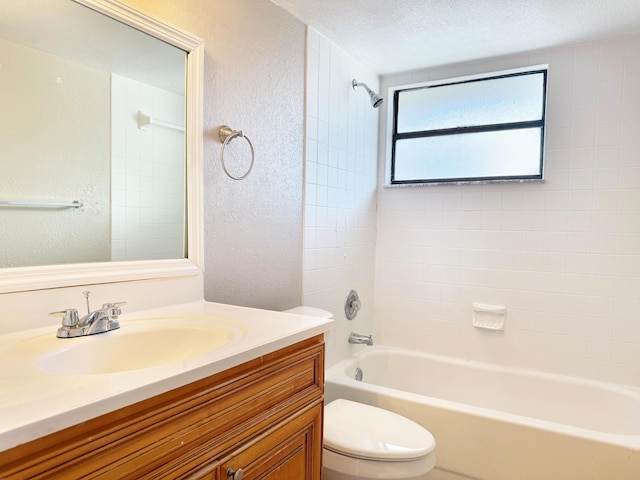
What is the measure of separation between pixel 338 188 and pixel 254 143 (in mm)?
750

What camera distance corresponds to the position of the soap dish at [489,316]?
2.52 meters

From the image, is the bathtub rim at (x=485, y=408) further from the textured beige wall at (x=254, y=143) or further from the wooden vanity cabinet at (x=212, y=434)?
the wooden vanity cabinet at (x=212, y=434)

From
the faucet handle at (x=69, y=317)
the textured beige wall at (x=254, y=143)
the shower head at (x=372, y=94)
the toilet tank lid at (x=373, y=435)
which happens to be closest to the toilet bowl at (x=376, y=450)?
the toilet tank lid at (x=373, y=435)

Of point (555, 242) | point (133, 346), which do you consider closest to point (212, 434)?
point (133, 346)

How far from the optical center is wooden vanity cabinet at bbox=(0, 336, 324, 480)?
2.03ft

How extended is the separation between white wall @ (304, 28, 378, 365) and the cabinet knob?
1.25 m

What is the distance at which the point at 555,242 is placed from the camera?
2.38m

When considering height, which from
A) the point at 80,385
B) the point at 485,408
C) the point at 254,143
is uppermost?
the point at 254,143

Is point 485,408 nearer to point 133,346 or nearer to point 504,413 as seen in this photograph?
point 504,413

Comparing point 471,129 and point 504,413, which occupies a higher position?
point 471,129

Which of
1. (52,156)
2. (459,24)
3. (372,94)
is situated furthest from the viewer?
(372,94)

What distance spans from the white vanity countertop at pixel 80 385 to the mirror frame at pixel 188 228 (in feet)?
0.44

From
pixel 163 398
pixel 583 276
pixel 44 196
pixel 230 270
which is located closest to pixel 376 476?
pixel 230 270

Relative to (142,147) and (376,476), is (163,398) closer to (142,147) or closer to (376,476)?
(142,147)
